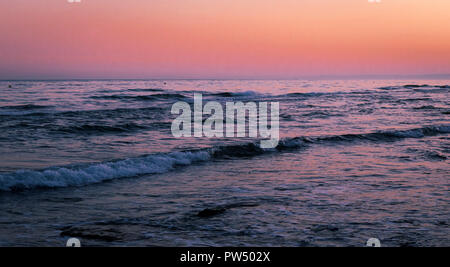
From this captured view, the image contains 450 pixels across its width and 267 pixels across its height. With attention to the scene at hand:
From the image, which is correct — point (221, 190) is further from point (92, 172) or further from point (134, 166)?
point (92, 172)

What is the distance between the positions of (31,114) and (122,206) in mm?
18143

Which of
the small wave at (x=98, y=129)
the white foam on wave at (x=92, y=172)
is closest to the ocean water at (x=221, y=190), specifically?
the white foam on wave at (x=92, y=172)

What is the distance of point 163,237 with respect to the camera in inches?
218

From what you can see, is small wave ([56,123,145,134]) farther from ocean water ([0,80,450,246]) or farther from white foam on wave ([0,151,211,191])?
white foam on wave ([0,151,211,191])

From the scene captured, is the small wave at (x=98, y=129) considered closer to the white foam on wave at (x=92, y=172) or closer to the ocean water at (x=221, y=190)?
the ocean water at (x=221, y=190)

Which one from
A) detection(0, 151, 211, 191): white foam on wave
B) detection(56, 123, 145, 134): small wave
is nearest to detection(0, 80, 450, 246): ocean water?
detection(0, 151, 211, 191): white foam on wave

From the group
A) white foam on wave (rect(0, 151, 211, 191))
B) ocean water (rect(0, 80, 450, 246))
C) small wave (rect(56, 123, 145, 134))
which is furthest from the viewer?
small wave (rect(56, 123, 145, 134))

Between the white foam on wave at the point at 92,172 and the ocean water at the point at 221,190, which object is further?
the white foam on wave at the point at 92,172

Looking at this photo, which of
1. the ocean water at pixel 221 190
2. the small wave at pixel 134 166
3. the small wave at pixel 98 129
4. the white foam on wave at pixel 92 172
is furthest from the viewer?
the small wave at pixel 98 129

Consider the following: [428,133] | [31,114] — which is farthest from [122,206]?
[31,114]

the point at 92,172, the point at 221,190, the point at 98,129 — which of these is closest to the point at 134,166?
the point at 92,172

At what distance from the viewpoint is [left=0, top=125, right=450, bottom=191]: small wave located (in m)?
8.59

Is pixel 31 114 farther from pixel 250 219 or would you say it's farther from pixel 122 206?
pixel 250 219

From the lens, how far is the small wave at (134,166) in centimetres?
859
